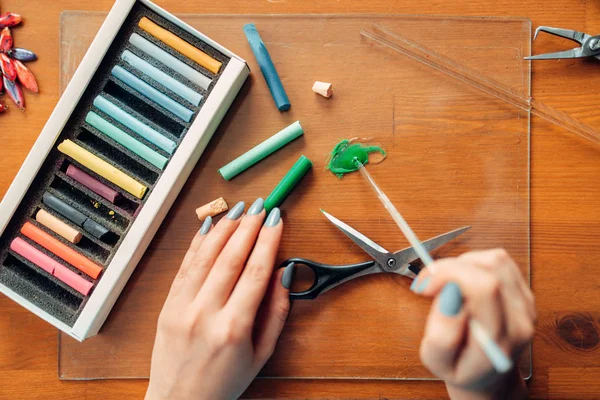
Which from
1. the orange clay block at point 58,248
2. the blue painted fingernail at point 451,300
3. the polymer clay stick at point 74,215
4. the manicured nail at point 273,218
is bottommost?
the orange clay block at point 58,248

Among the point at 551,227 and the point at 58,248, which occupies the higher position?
the point at 551,227

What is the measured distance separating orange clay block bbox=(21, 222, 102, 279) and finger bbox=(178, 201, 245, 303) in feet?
0.50

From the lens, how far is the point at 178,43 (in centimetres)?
A: 84

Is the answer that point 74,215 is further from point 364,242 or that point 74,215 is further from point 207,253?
point 364,242

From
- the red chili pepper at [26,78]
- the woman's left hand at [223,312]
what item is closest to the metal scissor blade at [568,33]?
Answer: the woman's left hand at [223,312]

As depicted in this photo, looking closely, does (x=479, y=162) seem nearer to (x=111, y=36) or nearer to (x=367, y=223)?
(x=367, y=223)

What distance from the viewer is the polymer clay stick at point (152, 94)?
0.84 metres

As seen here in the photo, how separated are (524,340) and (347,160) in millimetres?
407

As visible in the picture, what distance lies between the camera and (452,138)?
0.87 meters

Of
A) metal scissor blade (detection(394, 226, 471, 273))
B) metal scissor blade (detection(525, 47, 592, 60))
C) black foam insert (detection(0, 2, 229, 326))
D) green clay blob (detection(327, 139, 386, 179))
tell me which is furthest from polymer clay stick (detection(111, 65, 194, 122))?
metal scissor blade (detection(525, 47, 592, 60))

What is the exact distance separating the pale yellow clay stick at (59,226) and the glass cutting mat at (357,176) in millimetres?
114

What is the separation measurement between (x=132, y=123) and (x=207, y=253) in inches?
9.8

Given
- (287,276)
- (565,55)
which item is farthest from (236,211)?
(565,55)

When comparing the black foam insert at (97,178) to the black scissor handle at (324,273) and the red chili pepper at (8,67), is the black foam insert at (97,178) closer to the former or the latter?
the red chili pepper at (8,67)
